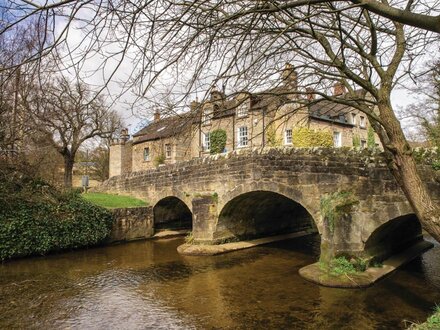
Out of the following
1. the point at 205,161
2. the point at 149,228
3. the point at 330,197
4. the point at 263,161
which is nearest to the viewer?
the point at 330,197

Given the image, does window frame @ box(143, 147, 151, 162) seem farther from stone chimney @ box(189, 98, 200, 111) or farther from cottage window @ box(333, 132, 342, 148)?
stone chimney @ box(189, 98, 200, 111)

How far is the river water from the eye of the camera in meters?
5.99

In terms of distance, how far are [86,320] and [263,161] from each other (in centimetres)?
648

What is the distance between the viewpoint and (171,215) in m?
17.0

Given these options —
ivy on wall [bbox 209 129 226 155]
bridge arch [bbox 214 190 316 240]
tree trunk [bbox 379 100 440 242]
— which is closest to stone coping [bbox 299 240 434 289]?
bridge arch [bbox 214 190 316 240]

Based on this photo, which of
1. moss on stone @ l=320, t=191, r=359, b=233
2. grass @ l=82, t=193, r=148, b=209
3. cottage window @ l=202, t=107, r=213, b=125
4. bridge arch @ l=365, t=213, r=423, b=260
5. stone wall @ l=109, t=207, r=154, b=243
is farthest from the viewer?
grass @ l=82, t=193, r=148, b=209

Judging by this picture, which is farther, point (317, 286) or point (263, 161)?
point (263, 161)

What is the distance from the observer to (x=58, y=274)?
9086 mm

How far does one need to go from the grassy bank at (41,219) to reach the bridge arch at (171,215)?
134 inches

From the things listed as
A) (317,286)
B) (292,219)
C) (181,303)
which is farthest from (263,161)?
(292,219)

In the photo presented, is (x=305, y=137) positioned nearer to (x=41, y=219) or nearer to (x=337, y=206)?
(x=337, y=206)

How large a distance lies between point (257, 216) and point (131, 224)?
5349 mm

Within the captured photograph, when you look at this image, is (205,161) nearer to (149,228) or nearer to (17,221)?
(149,228)

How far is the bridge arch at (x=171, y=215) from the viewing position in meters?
15.9
